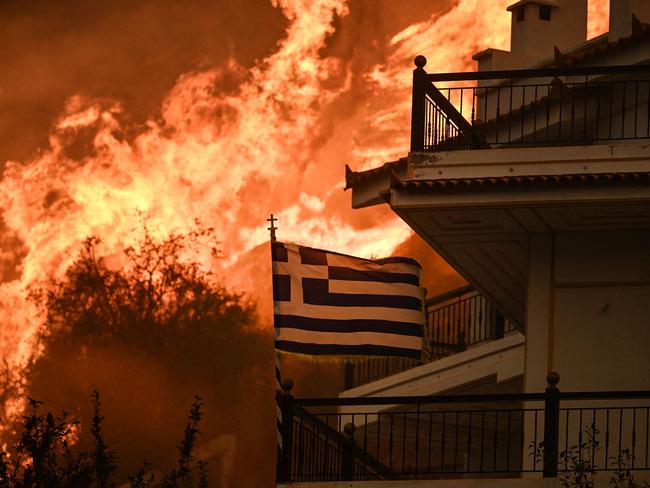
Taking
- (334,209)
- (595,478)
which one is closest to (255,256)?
(334,209)

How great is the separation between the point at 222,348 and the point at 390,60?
8.70 metres

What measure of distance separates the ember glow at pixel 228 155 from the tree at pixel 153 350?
96 centimetres

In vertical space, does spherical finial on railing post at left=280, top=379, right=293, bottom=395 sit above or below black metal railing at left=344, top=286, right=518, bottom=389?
below

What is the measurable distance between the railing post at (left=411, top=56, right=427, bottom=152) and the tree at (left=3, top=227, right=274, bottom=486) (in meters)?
19.4

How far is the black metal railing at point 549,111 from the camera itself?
2136 cm

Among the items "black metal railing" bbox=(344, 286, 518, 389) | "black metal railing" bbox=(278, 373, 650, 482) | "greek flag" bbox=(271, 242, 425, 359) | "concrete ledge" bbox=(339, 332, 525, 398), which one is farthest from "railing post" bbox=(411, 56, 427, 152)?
"concrete ledge" bbox=(339, 332, 525, 398)

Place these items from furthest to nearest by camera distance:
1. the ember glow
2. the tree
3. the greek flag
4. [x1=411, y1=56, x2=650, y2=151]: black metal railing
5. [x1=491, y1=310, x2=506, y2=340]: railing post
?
the ember glow
the tree
[x1=491, y1=310, x2=506, y2=340]: railing post
[x1=411, y1=56, x2=650, y2=151]: black metal railing
the greek flag

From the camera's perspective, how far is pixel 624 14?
25.9m

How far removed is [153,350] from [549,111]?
823 inches

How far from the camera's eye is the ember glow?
150 ft

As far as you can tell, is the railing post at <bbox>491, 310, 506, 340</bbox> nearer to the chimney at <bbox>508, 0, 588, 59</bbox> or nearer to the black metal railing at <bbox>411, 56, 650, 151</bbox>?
the black metal railing at <bbox>411, 56, 650, 151</bbox>

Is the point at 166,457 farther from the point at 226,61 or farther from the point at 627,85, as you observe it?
the point at 627,85

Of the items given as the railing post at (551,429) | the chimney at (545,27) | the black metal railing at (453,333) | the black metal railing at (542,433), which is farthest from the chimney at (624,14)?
the railing post at (551,429)

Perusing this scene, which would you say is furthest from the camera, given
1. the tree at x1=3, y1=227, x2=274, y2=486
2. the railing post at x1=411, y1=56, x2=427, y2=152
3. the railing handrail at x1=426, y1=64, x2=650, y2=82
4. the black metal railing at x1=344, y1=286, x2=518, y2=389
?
the tree at x1=3, y1=227, x2=274, y2=486
